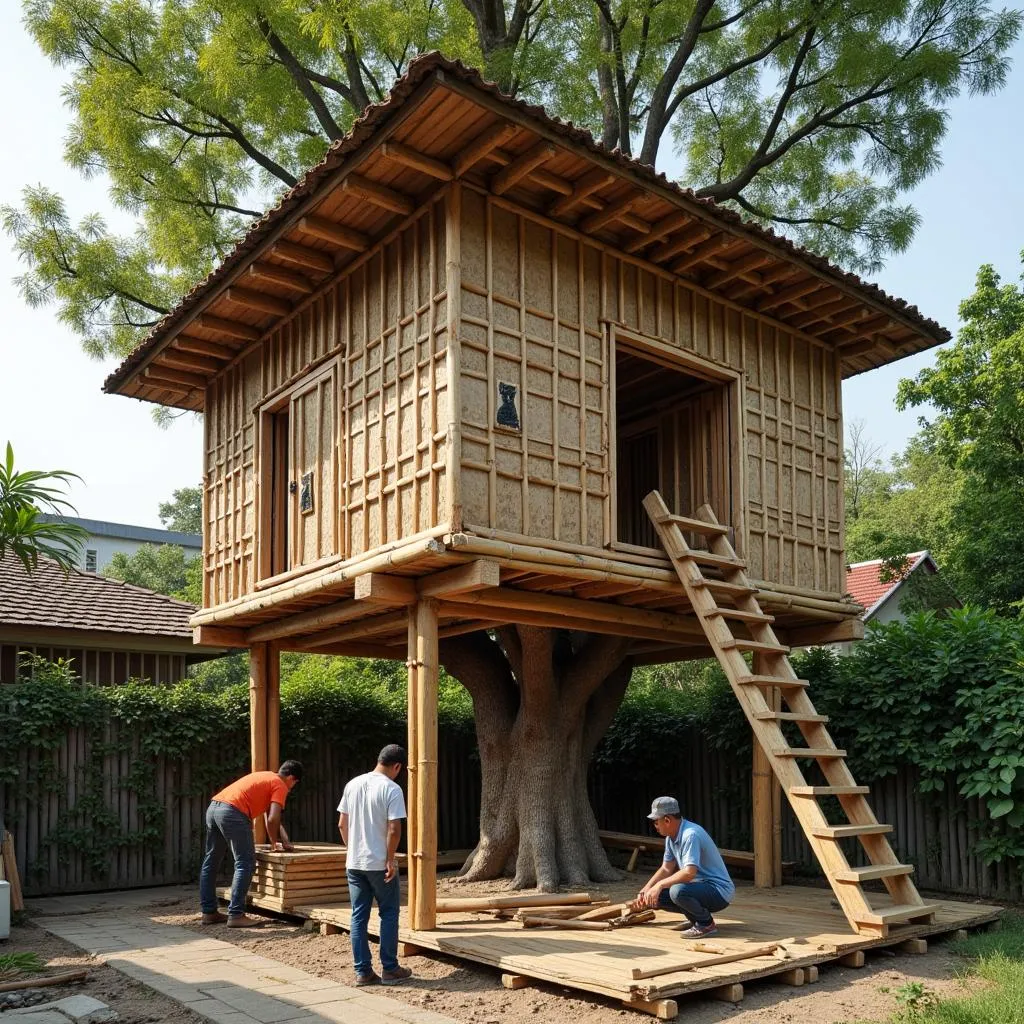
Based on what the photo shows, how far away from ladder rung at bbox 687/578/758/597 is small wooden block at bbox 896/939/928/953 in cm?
316

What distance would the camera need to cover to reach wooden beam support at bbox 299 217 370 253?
9297mm

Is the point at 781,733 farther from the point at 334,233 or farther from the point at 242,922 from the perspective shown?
the point at 334,233

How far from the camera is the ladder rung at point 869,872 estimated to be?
7.94 meters

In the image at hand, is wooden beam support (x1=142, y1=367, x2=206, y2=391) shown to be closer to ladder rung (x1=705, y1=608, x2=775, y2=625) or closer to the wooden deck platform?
the wooden deck platform

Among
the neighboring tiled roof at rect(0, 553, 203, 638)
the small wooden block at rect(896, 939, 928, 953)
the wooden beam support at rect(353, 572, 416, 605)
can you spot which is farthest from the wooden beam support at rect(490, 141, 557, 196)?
the neighboring tiled roof at rect(0, 553, 203, 638)

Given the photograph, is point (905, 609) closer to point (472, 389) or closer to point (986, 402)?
point (986, 402)

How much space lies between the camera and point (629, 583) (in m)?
9.41

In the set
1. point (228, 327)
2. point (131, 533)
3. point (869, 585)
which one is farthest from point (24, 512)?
point (131, 533)

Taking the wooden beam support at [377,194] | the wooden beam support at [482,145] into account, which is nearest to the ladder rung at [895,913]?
the wooden beam support at [482,145]

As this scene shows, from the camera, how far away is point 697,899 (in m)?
7.95

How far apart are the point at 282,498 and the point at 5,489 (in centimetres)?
268

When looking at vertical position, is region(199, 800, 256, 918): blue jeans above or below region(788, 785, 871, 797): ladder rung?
below

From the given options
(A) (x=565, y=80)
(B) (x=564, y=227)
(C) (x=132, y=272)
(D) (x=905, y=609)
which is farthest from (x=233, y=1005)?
(D) (x=905, y=609)

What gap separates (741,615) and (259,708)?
5667 millimetres
